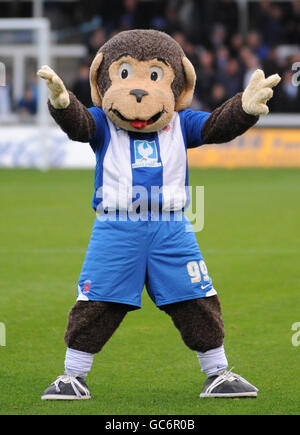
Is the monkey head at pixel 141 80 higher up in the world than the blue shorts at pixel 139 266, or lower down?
higher up

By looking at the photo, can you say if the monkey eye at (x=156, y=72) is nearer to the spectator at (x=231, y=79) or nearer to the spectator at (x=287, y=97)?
the spectator at (x=231, y=79)

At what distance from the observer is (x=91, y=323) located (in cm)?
→ 488

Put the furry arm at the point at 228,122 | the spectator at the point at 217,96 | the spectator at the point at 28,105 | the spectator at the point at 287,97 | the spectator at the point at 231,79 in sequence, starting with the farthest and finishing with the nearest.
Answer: the spectator at the point at 287,97, the spectator at the point at 231,79, the spectator at the point at 217,96, the spectator at the point at 28,105, the furry arm at the point at 228,122

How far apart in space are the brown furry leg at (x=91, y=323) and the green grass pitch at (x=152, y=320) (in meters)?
0.29

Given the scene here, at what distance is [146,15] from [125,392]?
65.8 ft

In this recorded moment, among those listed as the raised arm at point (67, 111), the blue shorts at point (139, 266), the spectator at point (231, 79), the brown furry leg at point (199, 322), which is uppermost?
the raised arm at point (67, 111)

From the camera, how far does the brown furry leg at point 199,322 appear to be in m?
4.93

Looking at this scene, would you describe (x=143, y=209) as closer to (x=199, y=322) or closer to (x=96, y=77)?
(x=199, y=322)

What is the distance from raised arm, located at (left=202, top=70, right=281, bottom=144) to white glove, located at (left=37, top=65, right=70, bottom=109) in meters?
0.75

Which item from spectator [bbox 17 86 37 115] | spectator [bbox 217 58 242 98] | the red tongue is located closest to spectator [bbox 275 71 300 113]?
spectator [bbox 217 58 242 98]

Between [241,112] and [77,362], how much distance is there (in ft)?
4.88

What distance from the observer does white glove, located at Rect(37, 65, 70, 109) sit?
15.3 feet

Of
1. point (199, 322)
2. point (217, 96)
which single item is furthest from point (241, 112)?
point (217, 96)

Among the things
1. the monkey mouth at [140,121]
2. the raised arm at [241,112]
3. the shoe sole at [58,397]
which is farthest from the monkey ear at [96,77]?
the shoe sole at [58,397]
